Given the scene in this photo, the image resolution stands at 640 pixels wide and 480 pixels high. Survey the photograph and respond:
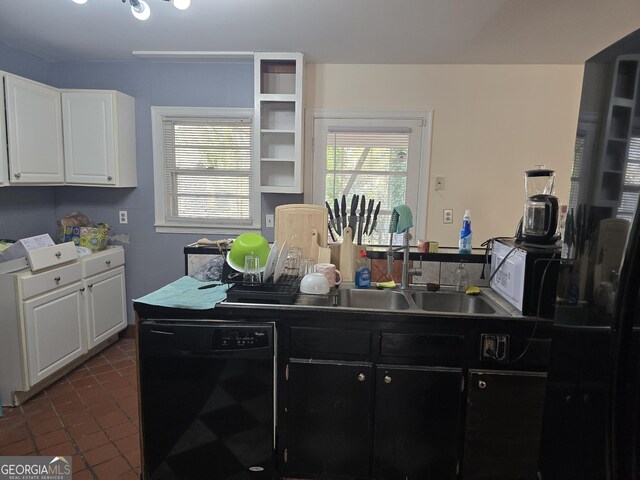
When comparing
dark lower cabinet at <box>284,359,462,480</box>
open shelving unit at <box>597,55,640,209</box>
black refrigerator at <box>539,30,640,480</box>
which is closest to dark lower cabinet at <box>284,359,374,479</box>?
dark lower cabinet at <box>284,359,462,480</box>

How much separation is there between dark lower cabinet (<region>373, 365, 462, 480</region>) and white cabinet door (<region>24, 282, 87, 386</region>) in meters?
2.19

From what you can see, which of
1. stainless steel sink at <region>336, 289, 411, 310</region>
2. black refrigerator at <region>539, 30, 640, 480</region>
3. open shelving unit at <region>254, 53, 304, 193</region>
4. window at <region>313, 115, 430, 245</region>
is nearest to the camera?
black refrigerator at <region>539, 30, 640, 480</region>

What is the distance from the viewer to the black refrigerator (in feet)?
1.68

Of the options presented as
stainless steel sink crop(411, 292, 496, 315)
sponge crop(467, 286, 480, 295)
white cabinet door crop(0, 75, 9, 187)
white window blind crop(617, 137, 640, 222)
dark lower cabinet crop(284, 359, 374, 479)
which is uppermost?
white cabinet door crop(0, 75, 9, 187)

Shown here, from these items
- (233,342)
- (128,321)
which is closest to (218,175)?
(128,321)

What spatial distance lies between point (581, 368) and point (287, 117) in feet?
9.62

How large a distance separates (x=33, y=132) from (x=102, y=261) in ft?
3.47

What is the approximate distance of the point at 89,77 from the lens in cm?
323

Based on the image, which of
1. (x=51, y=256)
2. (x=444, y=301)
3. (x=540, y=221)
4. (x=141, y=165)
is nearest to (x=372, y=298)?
(x=444, y=301)

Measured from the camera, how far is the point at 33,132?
273cm

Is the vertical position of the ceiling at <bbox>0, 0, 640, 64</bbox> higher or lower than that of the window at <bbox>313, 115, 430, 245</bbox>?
higher

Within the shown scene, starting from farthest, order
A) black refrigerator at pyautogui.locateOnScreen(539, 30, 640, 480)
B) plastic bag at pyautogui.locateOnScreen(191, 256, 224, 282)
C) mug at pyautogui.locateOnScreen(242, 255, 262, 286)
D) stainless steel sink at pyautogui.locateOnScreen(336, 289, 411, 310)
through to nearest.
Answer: plastic bag at pyautogui.locateOnScreen(191, 256, 224, 282) < stainless steel sink at pyautogui.locateOnScreen(336, 289, 411, 310) < mug at pyautogui.locateOnScreen(242, 255, 262, 286) < black refrigerator at pyautogui.locateOnScreen(539, 30, 640, 480)

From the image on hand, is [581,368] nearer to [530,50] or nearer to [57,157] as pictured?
[530,50]

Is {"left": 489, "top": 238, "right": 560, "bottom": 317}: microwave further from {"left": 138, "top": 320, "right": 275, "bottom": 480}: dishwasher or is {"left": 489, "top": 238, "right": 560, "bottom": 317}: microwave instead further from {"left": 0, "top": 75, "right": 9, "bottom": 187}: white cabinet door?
{"left": 0, "top": 75, "right": 9, "bottom": 187}: white cabinet door
